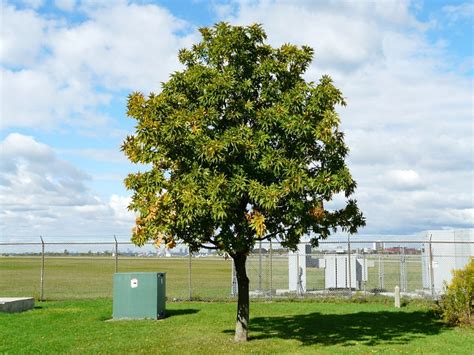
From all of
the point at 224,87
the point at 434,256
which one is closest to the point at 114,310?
the point at 224,87

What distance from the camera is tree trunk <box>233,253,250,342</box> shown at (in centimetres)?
1394

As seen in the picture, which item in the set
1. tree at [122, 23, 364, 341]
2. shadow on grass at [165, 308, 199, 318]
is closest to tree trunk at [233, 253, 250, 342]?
tree at [122, 23, 364, 341]

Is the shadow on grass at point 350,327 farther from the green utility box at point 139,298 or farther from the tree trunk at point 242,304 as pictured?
the green utility box at point 139,298

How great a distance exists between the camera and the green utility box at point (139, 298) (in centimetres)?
1814

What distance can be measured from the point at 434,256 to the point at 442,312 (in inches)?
301

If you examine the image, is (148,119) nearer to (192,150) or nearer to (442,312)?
(192,150)

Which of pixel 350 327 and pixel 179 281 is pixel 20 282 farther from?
pixel 350 327

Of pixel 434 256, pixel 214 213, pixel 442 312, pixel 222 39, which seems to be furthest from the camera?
pixel 434 256

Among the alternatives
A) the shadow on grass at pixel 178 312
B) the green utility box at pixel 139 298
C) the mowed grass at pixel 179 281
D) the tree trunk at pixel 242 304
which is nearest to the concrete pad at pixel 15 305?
the mowed grass at pixel 179 281

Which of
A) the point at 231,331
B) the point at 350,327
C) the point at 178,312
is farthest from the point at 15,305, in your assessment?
Answer: the point at 350,327

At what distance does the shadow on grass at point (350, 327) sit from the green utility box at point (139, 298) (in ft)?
10.7

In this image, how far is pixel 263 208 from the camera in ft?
42.5

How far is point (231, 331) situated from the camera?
15500mm

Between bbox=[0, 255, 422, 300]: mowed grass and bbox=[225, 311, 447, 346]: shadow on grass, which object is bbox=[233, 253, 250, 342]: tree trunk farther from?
bbox=[0, 255, 422, 300]: mowed grass
